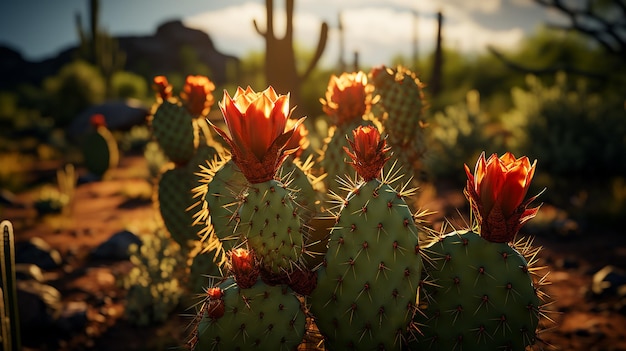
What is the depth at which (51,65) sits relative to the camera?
64.5 m

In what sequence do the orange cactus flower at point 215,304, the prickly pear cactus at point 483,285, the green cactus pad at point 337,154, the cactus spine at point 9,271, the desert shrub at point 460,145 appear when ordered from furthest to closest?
the desert shrub at point 460,145 → the green cactus pad at point 337,154 → the cactus spine at point 9,271 → the prickly pear cactus at point 483,285 → the orange cactus flower at point 215,304

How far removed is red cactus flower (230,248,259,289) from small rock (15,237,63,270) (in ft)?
20.1

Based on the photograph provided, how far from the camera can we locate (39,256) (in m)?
7.12

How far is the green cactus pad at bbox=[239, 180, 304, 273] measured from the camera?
2.04m

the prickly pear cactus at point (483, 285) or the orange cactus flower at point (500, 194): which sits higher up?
the orange cactus flower at point (500, 194)

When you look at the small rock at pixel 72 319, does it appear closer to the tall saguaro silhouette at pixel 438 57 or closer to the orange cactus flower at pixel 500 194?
the orange cactus flower at pixel 500 194

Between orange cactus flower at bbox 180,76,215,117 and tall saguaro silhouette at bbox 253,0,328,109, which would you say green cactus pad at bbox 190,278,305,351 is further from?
tall saguaro silhouette at bbox 253,0,328,109

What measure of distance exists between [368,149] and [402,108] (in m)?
2.01

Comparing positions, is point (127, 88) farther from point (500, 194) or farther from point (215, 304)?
point (500, 194)

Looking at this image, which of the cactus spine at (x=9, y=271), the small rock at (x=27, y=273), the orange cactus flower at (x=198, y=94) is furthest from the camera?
the small rock at (x=27, y=273)

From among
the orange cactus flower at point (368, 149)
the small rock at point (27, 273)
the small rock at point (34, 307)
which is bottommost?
the small rock at point (27, 273)

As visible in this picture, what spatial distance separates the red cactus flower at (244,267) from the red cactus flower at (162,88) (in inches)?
99.0

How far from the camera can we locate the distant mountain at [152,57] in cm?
6159

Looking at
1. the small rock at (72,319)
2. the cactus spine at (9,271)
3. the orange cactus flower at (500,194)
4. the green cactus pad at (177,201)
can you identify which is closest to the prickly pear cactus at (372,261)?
the orange cactus flower at (500,194)
